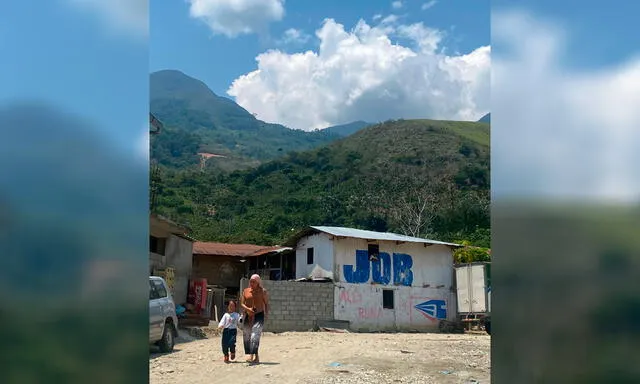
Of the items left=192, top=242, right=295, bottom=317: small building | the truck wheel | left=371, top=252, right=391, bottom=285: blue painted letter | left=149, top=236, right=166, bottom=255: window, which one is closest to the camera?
the truck wheel

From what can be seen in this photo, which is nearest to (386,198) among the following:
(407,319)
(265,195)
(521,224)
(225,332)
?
(265,195)

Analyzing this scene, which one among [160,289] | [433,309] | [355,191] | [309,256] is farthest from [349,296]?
[355,191]

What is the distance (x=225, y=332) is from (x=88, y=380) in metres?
6.86

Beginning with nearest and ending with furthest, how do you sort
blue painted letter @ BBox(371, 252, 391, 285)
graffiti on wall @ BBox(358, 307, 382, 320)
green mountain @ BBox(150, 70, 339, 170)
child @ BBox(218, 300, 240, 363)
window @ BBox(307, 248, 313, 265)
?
child @ BBox(218, 300, 240, 363) → graffiti on wall @ BBox(358, 307, 382, 320) → blue painted letter @ BBox(371, 252, 391, 285) → window @ BBox(307, 248, 313, 265) → green mountain @ BBox(150, 70, 339, 170)

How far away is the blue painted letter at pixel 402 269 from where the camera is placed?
22.7 metres

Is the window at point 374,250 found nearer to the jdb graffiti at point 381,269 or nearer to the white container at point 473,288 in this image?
the jdb graffiti at point 381,269

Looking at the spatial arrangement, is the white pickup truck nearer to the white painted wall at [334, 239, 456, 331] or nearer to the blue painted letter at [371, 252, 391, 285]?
the white painted wall at [334, 239, 456, 331]

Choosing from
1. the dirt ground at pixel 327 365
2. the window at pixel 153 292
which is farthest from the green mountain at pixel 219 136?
the window at pixel 153 292

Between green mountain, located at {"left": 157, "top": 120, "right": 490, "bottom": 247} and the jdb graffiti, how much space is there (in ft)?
51.5

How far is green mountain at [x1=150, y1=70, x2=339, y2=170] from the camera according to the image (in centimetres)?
8300

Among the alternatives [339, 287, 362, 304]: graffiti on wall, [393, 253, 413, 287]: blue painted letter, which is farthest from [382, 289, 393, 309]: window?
[339, 287, 362, 304]: graffiti on wall

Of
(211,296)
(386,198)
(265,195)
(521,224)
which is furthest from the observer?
(265,195)

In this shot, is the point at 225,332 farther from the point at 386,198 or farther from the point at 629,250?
the point at 386,198

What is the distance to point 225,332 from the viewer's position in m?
10.0
